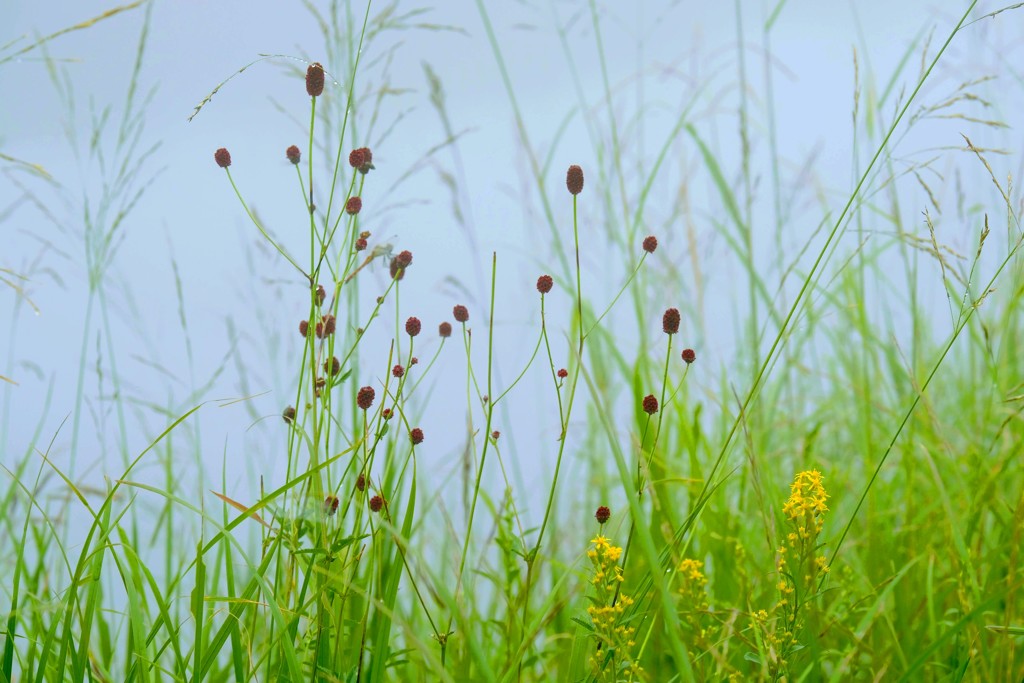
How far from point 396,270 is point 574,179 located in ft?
0.79

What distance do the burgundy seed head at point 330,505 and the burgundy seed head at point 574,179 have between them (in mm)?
437

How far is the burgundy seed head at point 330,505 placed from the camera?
108cm

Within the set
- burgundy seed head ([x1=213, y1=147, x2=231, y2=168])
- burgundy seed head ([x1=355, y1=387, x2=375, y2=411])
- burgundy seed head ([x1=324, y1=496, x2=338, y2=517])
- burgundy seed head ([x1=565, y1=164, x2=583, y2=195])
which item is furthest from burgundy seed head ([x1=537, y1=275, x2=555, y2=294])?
burgundy seed head ([x1=213, y1=147, x2=231, y2=168])

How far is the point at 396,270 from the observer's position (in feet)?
3.81

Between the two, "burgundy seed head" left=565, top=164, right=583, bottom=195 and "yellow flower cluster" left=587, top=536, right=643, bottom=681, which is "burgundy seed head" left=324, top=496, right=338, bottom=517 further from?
"burgundy seed head" left=565, top=164, right=583, bottom=195

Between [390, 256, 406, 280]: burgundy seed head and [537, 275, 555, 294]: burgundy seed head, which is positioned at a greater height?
[390, 256, 406, 280]: burgundy seed head

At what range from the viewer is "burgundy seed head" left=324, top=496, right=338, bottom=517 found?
1084 millimetres

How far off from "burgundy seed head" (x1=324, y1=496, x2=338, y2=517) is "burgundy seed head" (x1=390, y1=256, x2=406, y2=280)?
261 millimetres

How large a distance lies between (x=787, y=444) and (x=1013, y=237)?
4.04 feet

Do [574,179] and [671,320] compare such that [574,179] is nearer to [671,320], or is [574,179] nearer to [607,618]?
[671,320]

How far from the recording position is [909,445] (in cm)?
189

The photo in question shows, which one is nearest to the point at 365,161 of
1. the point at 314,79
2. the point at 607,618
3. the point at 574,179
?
the point at 314,79

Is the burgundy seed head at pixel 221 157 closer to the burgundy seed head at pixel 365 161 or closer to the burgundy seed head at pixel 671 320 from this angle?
the burgundy seed head at pixel 365 161

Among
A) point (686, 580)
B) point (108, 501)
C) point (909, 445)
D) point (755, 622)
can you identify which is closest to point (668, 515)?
point (686, 580)
